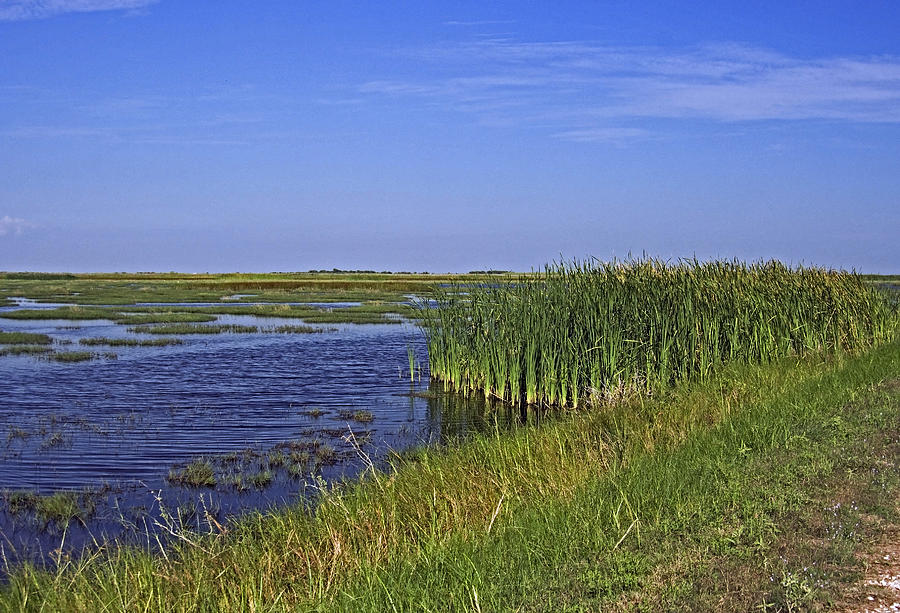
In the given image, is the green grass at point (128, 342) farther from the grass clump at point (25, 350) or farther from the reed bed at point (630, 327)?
the reed bed at point (630, 327)

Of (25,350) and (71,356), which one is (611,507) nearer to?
(71,356)

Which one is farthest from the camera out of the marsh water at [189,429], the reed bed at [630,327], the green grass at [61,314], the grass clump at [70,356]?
the green grass at [61,314]

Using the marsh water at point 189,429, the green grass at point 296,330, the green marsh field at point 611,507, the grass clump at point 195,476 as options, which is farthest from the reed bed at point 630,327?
the green grass at point 296,330

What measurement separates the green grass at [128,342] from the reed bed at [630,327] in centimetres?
1284

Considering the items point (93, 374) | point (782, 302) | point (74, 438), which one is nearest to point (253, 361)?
point (93, 374)

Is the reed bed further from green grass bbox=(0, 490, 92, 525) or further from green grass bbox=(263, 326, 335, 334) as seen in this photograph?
green grass bbox=(263, 326, 335, 334)

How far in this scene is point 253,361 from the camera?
2373cm

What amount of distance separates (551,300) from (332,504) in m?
9.83

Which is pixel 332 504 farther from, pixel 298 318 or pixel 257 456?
pixel 298 318

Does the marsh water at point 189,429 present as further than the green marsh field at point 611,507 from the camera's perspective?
Yes

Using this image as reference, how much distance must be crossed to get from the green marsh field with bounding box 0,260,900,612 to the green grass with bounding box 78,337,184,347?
14.3m

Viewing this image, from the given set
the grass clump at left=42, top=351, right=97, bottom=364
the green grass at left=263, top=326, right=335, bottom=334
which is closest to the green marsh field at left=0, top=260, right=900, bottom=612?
the grass clump at left=42, top=351, right=97, bottom=364

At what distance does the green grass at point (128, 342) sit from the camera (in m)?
27.2

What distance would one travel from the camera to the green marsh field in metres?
5.15
